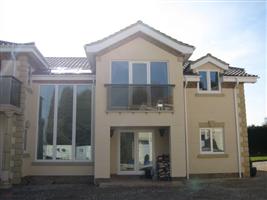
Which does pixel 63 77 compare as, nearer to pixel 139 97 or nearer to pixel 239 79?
pixel 139 97

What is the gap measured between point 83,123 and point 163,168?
482 cm

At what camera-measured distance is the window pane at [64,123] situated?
1659cm

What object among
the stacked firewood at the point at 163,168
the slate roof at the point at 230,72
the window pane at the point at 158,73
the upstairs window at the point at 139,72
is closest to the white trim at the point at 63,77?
the upstairs window at the point at 139,72

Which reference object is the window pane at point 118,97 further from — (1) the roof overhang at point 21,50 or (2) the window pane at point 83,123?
(1) the roof overhang at point 21,50

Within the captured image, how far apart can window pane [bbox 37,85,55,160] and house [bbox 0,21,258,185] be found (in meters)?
0.05

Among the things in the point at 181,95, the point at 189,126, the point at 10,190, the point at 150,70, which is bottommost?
the point at 10,190

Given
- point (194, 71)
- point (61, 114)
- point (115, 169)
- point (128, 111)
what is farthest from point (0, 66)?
point (194, 71)

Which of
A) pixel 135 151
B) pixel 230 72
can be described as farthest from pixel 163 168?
pixel 230 72

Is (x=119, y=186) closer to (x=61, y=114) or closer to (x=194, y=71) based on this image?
(x=61, y=114)

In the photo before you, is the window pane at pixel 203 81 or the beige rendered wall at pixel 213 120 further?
the window pane at pixel 203 81

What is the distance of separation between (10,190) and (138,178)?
603cm

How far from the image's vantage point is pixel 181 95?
15531 millimetres

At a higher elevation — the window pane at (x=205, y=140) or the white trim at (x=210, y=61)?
the white trim at (x=210, y=61)

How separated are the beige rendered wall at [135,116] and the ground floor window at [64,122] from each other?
2.10 meters
